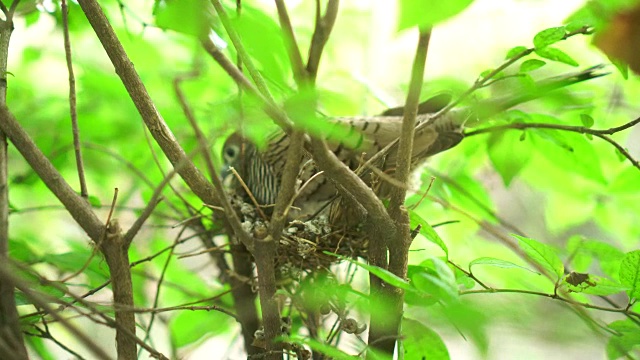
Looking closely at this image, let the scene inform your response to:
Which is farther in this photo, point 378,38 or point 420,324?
point 378,38

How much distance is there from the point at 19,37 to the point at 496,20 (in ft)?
2.93

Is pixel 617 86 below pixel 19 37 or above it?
below

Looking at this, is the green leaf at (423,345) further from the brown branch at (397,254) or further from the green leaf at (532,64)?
the green leaf at (532,64)

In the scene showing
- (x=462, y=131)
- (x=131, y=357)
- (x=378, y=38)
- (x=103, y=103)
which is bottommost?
(x=131, y=357)

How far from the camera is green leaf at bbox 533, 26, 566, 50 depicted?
425 mm

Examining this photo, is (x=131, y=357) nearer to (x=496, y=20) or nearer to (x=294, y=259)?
(x=294, y=259)

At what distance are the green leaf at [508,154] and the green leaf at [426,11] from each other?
46 centimetres

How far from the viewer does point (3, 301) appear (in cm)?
47

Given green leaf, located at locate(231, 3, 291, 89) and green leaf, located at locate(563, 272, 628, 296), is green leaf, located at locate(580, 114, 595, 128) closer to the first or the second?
green leaf, located at locate(563, 272, 628, 296)

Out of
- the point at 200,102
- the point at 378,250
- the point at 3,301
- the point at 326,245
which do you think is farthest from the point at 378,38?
the point at 3,301

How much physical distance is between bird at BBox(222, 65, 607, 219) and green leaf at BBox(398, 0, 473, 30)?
81 millimetres

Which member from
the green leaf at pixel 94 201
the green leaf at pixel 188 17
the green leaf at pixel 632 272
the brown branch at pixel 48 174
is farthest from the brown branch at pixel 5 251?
the green leaf at pixel 632 272

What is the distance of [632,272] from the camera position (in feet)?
1.49

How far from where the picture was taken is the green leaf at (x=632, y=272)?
45 centimetres
